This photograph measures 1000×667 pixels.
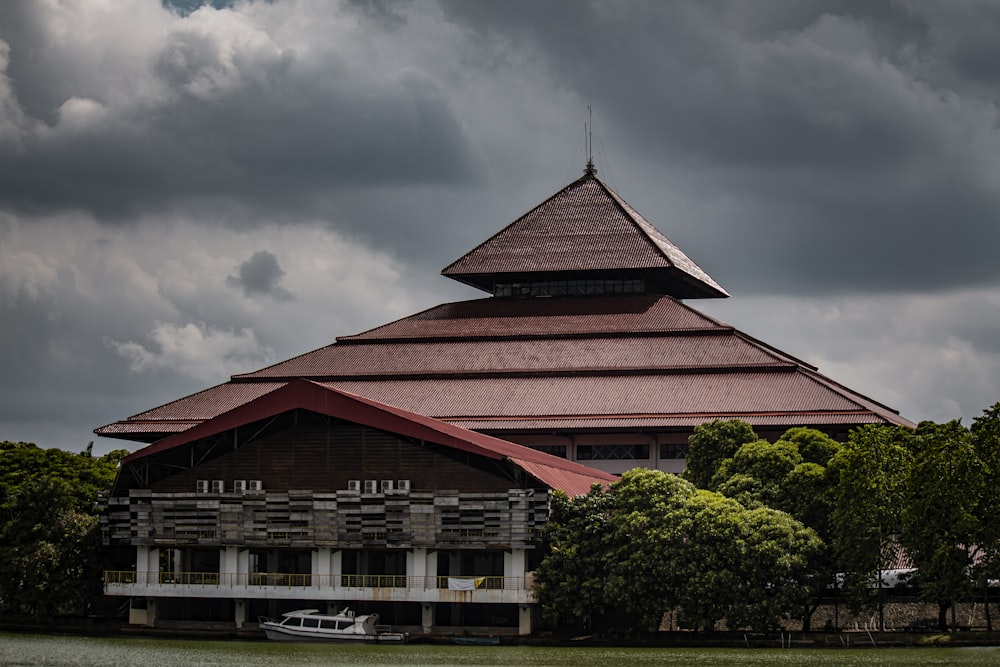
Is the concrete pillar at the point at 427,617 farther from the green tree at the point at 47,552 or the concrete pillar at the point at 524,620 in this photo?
the green tree at the point at 47,552

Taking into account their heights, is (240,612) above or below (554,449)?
below

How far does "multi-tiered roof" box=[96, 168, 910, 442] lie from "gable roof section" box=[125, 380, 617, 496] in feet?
45.8

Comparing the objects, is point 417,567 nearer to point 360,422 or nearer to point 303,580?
point 303,580

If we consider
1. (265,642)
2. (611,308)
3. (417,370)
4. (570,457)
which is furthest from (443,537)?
(611,308)

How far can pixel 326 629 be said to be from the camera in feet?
224

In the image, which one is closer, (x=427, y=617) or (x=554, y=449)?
(x=427, y=617)

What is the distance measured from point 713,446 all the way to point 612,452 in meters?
11.3

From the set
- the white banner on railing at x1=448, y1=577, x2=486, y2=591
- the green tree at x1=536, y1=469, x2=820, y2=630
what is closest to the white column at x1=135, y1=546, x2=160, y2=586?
the white banner on railing at x1=448, y1=577, x2=486, y2=591

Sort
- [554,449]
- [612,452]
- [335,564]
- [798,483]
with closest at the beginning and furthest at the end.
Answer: [798,483]
[335,564]
[612,452]
[554,449]

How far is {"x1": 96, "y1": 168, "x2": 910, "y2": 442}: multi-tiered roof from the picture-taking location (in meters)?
85.4

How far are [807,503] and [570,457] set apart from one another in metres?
20.3

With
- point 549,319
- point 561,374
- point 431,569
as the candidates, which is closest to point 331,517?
point 431,569

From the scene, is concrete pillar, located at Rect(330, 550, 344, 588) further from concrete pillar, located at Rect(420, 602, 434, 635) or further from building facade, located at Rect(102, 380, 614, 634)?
concrete pillar, located at Rect(420, 602, 434, 635)

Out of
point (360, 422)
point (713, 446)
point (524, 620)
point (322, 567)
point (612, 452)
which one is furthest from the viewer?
point (612, 452)
